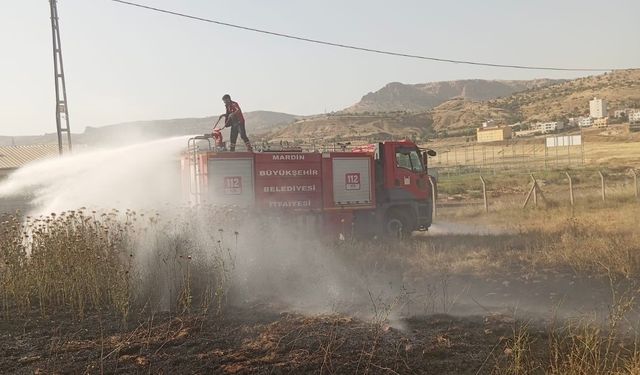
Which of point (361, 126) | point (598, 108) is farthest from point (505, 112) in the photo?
point (361, 126)

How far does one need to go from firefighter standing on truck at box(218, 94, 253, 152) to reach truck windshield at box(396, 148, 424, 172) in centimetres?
447

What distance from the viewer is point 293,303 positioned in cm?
830

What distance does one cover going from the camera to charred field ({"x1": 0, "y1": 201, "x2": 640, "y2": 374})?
530 centimetres

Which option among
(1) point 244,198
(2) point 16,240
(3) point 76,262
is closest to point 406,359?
(3) point 76,262

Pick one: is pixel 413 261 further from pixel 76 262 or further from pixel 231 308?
pixel 76 262

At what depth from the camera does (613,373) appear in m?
4.59

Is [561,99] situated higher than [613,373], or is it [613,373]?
[561,99]

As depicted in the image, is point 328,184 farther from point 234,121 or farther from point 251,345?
point 251,345

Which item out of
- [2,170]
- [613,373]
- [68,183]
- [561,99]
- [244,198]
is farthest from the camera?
[561,99]

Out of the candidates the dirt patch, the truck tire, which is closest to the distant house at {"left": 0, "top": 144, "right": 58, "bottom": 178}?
the truck tire

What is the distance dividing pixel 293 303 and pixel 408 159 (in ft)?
31.4

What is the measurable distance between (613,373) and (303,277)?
6.24 m

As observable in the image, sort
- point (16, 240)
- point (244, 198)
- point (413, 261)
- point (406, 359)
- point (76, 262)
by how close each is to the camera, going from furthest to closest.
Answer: point (244, 198), point (413, 261), point (16, 240), point (76, 262), point (406, 359)

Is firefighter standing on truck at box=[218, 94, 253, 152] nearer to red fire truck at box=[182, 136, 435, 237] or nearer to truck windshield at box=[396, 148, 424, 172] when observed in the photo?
red fire truck at box=[182, 136, 435, 237]
